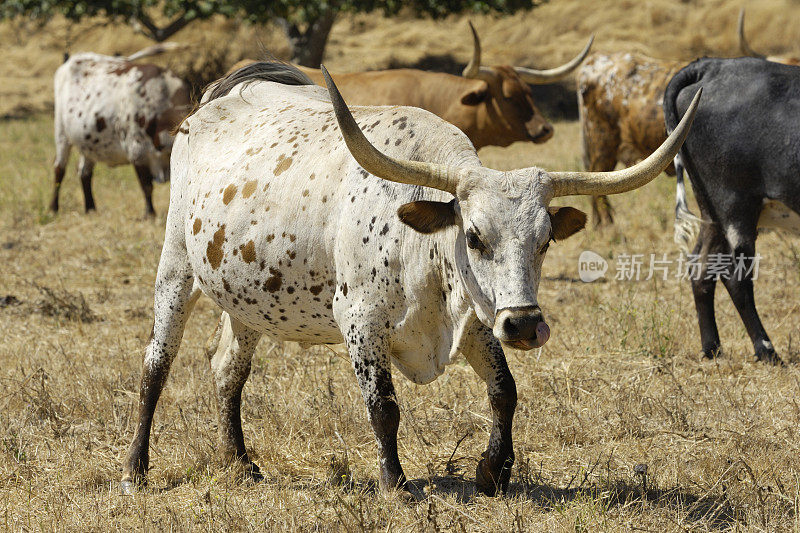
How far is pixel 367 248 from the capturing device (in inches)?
138

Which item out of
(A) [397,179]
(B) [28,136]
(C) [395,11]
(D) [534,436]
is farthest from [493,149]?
(A) [397,179]

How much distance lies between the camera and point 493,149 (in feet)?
46.7

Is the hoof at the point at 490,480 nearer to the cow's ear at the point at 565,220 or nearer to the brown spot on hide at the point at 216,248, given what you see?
the cow's ear at the point at 565,220

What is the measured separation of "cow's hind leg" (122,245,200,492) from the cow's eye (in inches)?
63.1

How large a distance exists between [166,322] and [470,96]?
4243 millimetres

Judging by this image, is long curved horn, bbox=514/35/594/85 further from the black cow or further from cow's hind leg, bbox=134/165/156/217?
cow's hind leg, bbox=134/165/156/217

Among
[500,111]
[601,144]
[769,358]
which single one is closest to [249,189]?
[769,358]

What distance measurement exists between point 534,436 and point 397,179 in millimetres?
1798

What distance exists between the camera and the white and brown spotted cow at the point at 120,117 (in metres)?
10.4

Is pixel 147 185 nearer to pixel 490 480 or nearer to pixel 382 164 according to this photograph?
pixel 490 480

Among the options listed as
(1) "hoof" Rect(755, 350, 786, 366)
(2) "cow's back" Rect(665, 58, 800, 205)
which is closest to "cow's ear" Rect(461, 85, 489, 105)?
(2) "cow's back" Rect(665, 58, 800, 205)

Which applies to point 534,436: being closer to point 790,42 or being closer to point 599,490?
point 599,490

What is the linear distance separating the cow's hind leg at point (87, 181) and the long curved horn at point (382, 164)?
26.5ft

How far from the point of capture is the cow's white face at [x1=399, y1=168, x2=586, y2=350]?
10.1 ft
